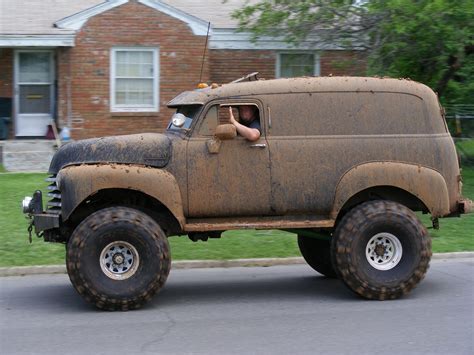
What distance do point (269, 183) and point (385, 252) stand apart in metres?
1.49

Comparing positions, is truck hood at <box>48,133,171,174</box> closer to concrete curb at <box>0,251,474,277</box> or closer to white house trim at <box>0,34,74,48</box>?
concrete curb at <box>0,251,474,277</box>

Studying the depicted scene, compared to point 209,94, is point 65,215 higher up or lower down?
lower down

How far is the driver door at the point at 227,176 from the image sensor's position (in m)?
8.16

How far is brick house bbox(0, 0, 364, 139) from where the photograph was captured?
18.7 meters

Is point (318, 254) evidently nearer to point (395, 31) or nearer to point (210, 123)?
point (210, 123)

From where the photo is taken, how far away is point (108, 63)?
18844 millimetres

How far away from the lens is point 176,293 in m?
8.95

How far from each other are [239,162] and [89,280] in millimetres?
1987

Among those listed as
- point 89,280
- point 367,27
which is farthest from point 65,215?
point 367,27

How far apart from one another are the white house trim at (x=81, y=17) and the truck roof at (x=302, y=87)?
34.8 ft

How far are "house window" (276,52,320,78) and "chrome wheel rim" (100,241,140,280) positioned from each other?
12.3 meters

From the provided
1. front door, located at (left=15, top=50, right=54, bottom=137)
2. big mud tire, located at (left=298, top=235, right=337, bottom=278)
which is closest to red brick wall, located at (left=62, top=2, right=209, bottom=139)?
front door, located at (left=15, top=50, right=54, bottom=137)

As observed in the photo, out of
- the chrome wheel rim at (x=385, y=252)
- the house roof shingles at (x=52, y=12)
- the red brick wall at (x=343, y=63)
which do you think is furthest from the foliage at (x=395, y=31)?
the chrome wheel rim at (x=385, y=252)

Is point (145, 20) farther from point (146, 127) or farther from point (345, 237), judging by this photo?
point (345, 237)
